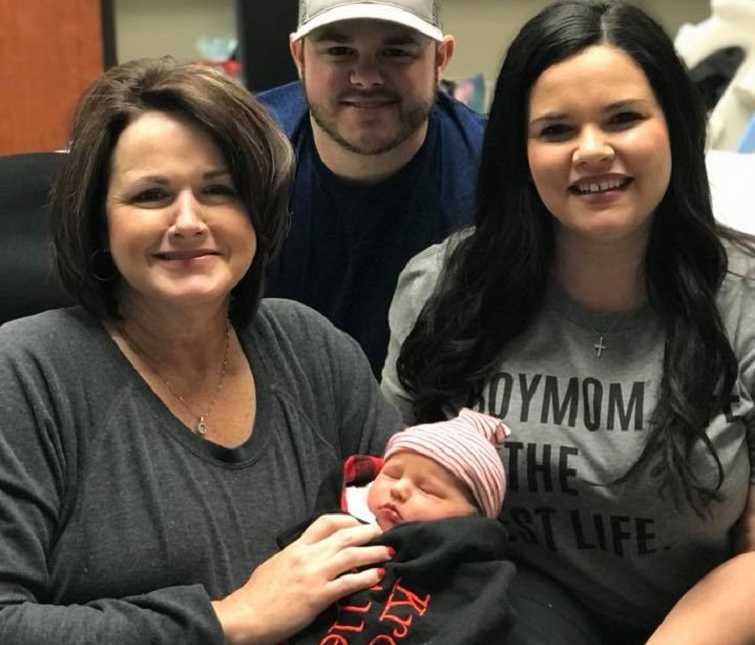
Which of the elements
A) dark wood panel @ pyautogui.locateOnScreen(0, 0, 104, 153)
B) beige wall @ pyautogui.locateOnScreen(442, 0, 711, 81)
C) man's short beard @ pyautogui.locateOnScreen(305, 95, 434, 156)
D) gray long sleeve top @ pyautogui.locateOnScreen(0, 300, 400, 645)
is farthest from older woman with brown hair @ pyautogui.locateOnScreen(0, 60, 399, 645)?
Result: dark wood panel @ pyautogui.locateOnScreen(0, 0, 104, 153)

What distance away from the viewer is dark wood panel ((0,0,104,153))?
12.8 ft

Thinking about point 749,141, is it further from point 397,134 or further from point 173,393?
point 173,393

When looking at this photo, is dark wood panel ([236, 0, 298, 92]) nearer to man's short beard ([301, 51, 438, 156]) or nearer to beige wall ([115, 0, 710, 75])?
beige wall ([115, 0, 710, 75])

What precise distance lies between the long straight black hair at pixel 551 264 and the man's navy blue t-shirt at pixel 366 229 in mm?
361

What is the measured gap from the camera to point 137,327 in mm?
1530

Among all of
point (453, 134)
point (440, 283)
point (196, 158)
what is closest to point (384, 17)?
point (453, 134)

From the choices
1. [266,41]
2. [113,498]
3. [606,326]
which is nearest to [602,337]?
[606,326]

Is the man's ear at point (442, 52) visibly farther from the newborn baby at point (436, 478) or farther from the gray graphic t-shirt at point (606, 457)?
the newborn baby at point (436, 478)

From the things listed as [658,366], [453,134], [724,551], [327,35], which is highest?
[327,35]

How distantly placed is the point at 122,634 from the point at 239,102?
69 cm

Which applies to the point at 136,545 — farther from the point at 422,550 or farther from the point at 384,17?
the point at 384,17

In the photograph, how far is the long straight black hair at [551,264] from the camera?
5.35ft

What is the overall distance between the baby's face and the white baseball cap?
928mm

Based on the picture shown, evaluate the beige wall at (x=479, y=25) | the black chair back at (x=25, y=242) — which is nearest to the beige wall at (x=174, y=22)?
the beige wall at (x=479, y=25)
